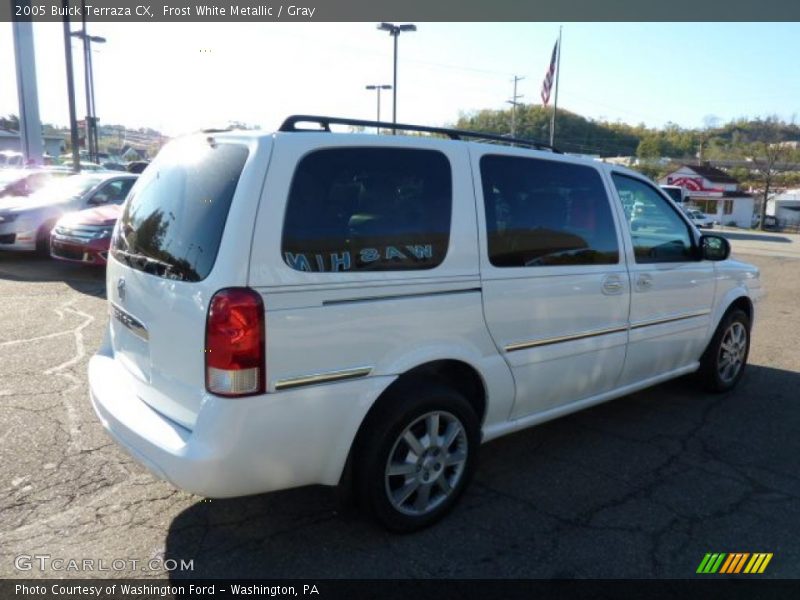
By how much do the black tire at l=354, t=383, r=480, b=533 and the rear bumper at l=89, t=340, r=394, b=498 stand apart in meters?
0.12

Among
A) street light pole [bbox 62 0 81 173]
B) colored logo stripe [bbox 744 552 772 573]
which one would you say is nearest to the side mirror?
colored logo stripe [bbox 744 552 772 573]

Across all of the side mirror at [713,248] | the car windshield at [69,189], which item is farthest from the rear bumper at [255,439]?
the car windshield at [69,189]

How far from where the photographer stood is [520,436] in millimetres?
4305

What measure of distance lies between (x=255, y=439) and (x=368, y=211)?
1104 mm

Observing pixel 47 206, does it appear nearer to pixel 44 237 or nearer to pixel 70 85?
pixel 44 237

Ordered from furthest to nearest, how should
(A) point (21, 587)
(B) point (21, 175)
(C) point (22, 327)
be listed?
(B) point (21, 175)
(C) point (22, 327)
(A) point (21, 587)

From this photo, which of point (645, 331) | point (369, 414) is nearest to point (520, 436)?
point (645, 331)

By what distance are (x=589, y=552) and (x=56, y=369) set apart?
4.40 m

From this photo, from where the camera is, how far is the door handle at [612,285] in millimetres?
3834

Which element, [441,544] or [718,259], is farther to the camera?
[718,259]

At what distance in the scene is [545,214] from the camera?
3605mm

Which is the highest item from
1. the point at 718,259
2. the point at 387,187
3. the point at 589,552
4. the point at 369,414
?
the point at 387,187

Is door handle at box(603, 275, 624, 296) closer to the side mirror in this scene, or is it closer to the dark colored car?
the side mirror

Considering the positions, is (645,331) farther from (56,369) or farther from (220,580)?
(56,369)
